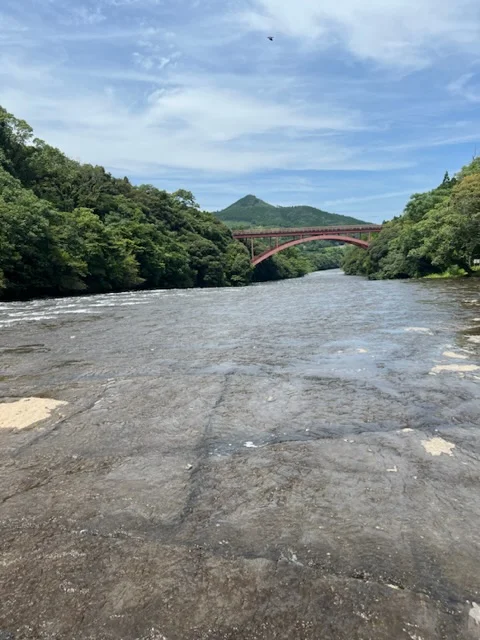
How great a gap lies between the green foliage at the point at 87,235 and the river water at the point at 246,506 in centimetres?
2783

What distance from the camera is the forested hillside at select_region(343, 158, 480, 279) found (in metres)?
37.4

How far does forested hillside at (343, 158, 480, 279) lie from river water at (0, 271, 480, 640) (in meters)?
34.7

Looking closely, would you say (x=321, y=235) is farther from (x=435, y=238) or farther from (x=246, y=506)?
(x=246, y=506)

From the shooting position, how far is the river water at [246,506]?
2447mm

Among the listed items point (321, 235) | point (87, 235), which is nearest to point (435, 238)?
point (87, 235)

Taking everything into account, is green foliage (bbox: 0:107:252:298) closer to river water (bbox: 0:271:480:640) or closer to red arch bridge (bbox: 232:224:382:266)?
red arch bridge (bbox: 232:224:382:266)

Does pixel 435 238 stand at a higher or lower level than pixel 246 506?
higher

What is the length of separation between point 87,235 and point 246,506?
1669 inches

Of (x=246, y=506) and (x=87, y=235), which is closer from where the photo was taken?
(x=246, y=506)

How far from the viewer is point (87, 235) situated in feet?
138

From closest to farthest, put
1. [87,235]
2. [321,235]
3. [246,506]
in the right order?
[246,506], [87,235], [321,235]

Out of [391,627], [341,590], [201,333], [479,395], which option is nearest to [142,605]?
[341,590]

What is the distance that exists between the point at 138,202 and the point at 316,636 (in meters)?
74.4

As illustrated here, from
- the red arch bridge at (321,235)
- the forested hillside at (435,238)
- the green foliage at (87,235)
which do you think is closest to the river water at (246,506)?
the green foliage at (87,235)
